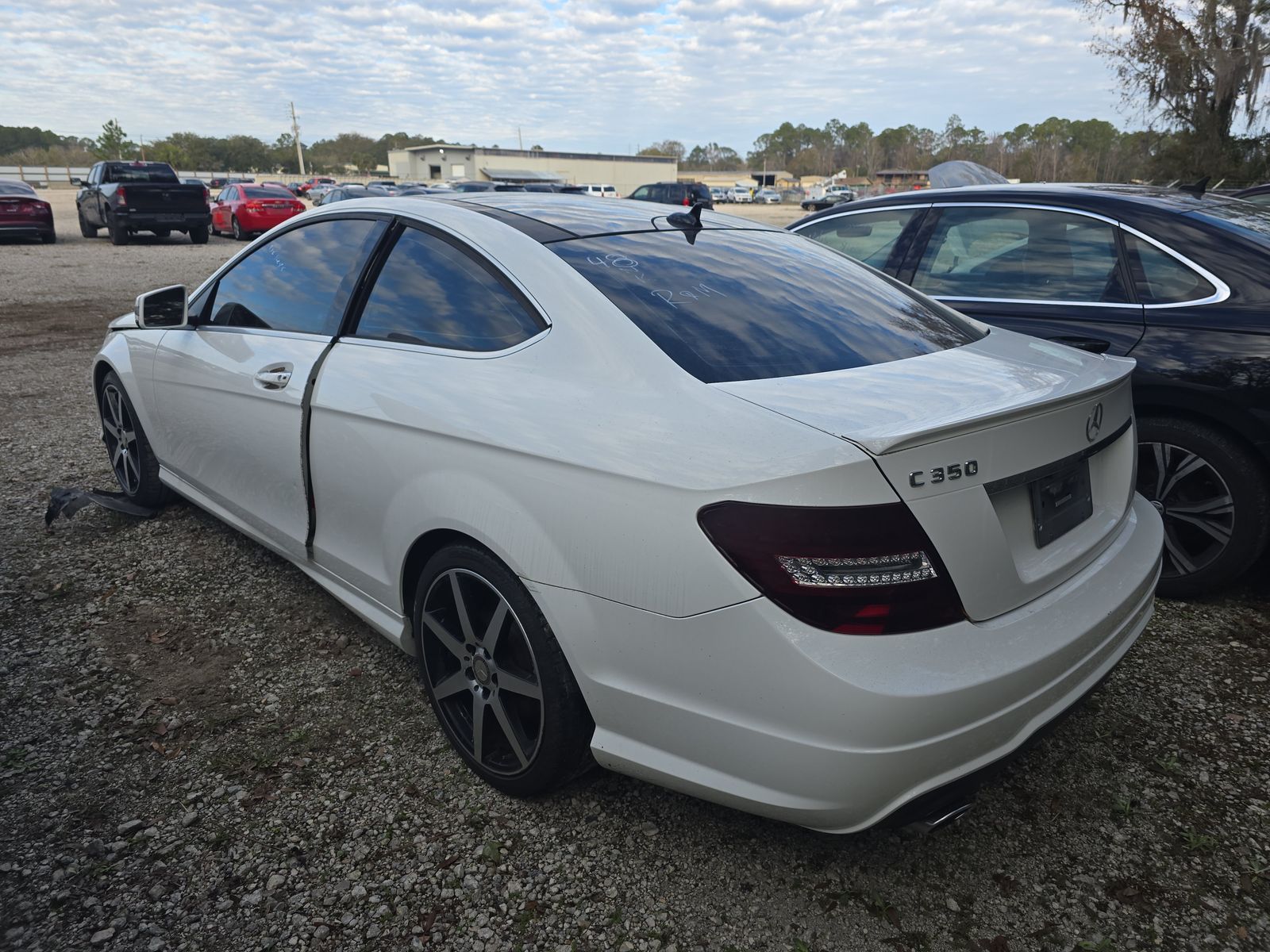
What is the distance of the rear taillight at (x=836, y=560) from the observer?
167cm

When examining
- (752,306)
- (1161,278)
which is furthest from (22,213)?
(1161,278)

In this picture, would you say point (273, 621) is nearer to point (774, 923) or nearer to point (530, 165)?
point (774, 923)

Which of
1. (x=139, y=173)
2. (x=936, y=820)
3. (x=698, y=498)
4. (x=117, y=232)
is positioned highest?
(x=139, y=173)

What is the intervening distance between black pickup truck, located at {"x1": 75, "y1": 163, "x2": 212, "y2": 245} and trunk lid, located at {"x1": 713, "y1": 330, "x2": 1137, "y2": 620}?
21581mm

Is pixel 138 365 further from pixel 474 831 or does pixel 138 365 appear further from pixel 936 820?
pixel 936 820

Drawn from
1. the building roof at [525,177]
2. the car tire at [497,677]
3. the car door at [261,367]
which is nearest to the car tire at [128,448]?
the car door at [261,367]

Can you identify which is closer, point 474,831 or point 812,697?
point 812,697

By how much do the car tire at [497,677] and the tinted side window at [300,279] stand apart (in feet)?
3.56

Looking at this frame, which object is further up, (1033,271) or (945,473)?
(1033,271)

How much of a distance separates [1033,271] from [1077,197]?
14.3 inches

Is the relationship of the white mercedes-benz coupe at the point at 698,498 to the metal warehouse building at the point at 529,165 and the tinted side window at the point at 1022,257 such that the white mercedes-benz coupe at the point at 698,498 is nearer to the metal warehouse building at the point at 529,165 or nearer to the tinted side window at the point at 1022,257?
the tinted side window at the point at 1022,257

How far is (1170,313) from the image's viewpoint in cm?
342

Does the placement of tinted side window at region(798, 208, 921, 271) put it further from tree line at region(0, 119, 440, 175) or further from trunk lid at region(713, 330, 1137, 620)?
tree line at region(0, 119, 440, 175)

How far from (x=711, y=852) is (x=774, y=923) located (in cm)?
27
